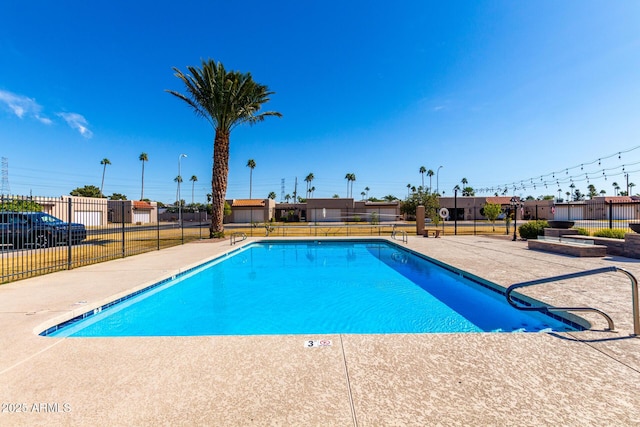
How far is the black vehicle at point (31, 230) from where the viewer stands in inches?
302

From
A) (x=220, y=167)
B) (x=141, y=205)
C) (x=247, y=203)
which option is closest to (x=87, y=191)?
(x=141, y=205)

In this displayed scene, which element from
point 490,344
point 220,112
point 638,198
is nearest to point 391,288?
point 490,344

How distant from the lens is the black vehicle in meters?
7.66

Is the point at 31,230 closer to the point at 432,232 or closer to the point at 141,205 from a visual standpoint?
the point at 432,232

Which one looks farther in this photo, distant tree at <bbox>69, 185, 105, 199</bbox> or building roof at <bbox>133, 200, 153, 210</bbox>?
distant tree at <bbox>69, 185, 105, 199</bbox>

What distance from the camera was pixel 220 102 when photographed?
55.4 feet

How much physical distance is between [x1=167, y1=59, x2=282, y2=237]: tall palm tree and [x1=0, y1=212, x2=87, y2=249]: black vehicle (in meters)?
7.29

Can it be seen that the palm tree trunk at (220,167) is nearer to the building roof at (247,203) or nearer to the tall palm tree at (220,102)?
the tall palm tree at (220,102)

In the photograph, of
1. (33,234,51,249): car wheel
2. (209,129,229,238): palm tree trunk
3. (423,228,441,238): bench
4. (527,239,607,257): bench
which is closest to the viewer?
(33,234,51,249): car wheel

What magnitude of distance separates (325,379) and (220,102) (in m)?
17.6

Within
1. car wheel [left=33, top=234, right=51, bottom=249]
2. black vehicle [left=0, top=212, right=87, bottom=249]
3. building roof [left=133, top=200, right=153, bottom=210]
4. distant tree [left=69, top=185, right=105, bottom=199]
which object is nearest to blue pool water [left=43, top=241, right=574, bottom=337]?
black vehicle [left=0, top=212, right=87, bottom=249]

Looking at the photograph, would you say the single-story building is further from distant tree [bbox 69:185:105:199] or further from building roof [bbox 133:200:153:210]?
distant tree [bbox 69:185:105:199]

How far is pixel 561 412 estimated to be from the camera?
7.09ft

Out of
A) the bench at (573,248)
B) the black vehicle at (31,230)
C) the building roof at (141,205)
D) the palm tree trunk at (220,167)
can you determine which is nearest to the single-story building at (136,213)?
the building roof at (141,205)
